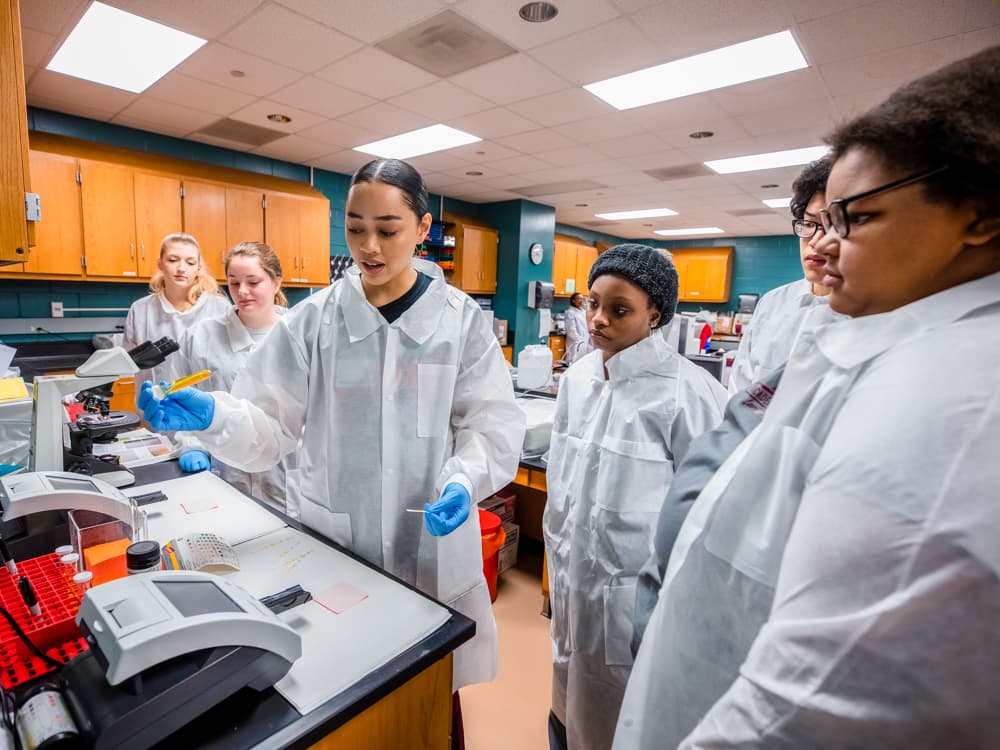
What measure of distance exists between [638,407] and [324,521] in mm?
902

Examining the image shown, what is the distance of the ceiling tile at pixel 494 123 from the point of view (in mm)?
3744

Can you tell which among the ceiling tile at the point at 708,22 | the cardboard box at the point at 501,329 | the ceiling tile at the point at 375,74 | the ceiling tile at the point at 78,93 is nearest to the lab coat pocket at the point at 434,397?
the ceiling tile at the point at 708,22

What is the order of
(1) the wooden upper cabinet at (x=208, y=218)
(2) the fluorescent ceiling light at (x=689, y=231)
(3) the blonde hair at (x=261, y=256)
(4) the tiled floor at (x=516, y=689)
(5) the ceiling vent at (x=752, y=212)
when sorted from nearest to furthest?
1. (4) the tiled floor at (x=516, y=689)
2. (3) the blonde hair at (x=261, y=256)
3. (1) the wooden upper cabinet at (x=208, y=218)
4. (5) the ceiling vent at (x=752, y=212)
5. (2) the fluorescent ceiling light at (x=689, y=231)

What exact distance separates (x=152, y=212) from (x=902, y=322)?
16.4 feet

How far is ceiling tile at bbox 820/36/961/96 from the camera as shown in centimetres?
265

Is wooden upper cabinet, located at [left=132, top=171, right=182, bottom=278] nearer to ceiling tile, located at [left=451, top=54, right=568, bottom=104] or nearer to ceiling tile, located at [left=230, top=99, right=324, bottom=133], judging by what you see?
ceiling tile, located at [left=230, top=99, right=324, bottom=133]

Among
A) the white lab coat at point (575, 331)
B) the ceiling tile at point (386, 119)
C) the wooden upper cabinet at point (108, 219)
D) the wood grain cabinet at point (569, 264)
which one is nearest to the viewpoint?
the ceiling tile at point (386, 119)

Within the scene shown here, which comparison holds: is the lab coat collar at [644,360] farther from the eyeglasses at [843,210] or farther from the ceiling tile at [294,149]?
the ceiling tile at [294,149]

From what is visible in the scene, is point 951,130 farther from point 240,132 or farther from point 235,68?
point 240,132

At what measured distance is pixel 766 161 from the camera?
470 centimetres

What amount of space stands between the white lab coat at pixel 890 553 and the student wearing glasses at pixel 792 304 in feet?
3.47

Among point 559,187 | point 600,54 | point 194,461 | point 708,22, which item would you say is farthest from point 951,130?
point 559,187

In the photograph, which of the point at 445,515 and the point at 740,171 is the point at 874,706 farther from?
the point at 740,171

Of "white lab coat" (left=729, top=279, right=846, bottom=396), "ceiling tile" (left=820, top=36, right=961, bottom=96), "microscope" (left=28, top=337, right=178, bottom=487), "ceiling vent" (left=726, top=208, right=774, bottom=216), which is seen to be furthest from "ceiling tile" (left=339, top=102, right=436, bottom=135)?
"ceiling vent" (left=726, top=208, right=774, bottom=216)
